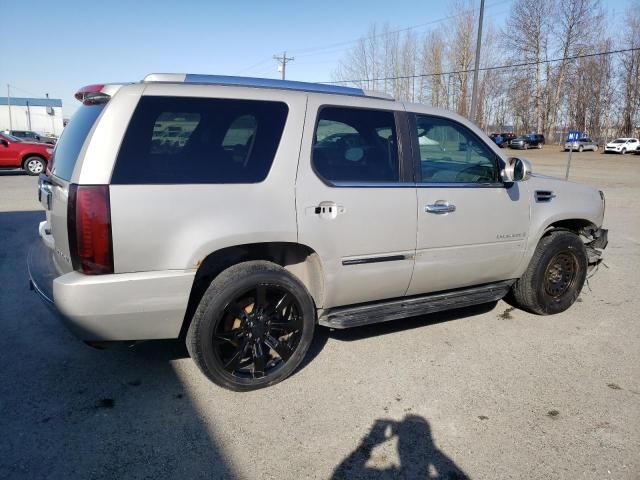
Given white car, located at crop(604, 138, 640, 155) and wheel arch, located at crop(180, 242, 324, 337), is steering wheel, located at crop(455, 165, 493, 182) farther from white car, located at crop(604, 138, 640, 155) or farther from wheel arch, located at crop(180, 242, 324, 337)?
white car, located at crop(604, 138, 640, 155)

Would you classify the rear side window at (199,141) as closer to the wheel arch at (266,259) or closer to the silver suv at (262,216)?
the silver suv at (262,216)

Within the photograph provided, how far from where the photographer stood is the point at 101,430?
8.89 ft

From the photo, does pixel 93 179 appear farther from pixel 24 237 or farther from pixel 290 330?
pixel 24 237

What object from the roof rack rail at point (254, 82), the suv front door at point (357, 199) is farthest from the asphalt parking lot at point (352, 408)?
the roof rack rail at point (254, 82)

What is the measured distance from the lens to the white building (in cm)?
7438

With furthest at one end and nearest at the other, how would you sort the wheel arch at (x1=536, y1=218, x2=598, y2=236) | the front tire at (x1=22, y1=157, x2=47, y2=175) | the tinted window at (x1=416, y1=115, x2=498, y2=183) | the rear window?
1. the front tire at (x1=22, y1=157, x2=47, y2=175)
2. the wheel arch at (x1=536, y1=218, x2=598, y2=236)
3. the tinted window at (x1=416, y1=115, x2=498, y2=183)
4. the rear window

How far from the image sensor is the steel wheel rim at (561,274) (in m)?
4.53

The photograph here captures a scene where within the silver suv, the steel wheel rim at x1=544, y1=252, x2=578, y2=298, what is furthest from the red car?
the steel wheel rim at x1=544, y1=252, x2=578, y2=298

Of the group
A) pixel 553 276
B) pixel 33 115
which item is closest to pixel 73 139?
pixel 553 276

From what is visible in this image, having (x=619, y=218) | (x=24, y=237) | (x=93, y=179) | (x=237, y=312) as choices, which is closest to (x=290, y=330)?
(x=237, y=312)

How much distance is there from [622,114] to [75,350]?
213 feet

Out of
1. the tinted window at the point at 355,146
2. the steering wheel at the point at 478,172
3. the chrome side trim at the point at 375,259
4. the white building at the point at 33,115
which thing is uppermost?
the white building at the point at 33,115

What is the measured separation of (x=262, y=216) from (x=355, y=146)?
0.97 meters

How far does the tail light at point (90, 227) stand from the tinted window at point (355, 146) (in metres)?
1.32
